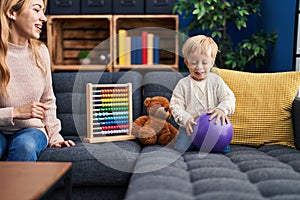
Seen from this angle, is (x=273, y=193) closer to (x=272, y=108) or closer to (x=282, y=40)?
(x=272, y=108)

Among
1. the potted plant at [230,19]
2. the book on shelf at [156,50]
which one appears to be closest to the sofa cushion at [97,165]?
the potted plant at [230,19]

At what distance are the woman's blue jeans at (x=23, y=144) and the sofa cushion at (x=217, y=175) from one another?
1.65 ft

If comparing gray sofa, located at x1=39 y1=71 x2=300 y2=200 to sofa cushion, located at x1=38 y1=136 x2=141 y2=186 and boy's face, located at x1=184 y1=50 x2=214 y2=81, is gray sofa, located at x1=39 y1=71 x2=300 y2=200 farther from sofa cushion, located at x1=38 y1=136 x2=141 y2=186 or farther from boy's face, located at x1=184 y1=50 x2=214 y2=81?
boy's face, located at x1=184 y1=50 x2=214 y2=81

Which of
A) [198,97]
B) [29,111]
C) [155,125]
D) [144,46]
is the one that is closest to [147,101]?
[155,125]

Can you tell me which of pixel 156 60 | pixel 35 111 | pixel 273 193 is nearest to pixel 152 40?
pixel 156 60

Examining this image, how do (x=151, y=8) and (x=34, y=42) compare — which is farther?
(x=151, y=8)

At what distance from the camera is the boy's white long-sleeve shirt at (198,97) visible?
78.5 inches

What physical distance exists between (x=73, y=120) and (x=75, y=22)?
1752 millimetres

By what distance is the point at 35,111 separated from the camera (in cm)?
180

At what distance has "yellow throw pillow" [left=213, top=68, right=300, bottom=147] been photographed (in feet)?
6.95

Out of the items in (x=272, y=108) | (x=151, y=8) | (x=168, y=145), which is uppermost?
(x=151, y=8)

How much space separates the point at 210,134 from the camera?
1830mm

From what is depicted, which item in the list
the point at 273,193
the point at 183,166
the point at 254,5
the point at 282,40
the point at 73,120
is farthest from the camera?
the point at 254,5

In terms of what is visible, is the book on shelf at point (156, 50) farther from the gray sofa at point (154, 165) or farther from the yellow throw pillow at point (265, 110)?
the yellow throw pillow at point (265, 110)
